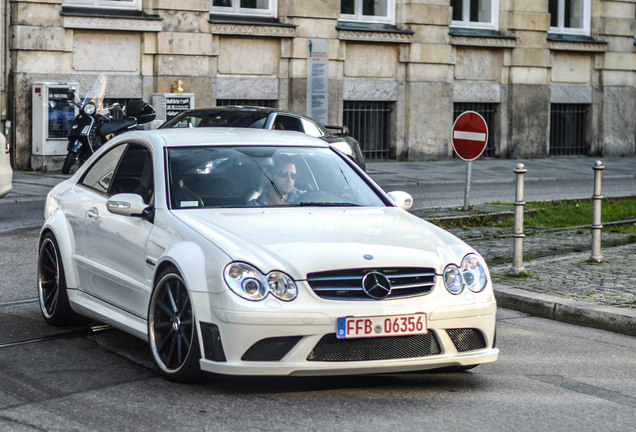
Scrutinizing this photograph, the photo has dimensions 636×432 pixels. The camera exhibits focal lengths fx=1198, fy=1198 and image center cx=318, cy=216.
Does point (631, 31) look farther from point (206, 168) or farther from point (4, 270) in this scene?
point (206, 168)

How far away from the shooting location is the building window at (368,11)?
84.9 ft

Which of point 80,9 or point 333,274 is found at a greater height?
point 80,9

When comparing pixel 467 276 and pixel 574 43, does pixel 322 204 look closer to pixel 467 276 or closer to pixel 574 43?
pixel 467 276

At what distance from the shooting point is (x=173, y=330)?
6.25 metres

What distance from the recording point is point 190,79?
23.1 m

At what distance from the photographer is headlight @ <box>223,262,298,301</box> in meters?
5.84

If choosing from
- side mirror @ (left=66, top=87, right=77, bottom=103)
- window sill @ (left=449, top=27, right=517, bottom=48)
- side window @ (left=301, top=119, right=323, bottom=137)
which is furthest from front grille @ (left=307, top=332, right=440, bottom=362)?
window sill @ (left=449, top=27, right=517, bottom=48)

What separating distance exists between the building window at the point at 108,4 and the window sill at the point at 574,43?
11.1 meters

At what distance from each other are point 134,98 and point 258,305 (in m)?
17.2

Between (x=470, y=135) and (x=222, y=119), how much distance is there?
323 cm

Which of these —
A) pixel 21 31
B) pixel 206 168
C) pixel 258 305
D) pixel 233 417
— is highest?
pixel 21 31

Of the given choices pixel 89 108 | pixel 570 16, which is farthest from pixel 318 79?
pixel 570 16

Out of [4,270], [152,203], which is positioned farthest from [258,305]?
[4,270]

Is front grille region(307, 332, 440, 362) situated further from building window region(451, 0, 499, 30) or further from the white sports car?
building window region(451, 0, 499, 30)
